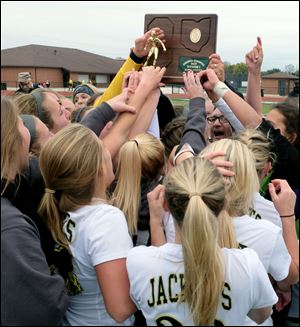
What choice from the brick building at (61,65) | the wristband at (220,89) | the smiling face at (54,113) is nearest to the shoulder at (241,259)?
the wristband at (220,89)

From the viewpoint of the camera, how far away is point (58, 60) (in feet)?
157

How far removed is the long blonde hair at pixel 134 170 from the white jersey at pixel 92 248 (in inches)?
13.8

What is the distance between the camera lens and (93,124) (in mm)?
2049

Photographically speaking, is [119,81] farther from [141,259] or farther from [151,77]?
[141,259]

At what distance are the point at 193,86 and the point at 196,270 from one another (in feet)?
4.04

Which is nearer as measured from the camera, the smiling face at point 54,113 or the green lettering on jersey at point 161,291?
the green lettering on jersey at point 161,291

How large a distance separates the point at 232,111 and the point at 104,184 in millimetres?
1115

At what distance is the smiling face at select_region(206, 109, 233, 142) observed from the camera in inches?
128

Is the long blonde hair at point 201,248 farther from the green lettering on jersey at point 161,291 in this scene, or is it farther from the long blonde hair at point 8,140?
the long blonde hair at point 8,140

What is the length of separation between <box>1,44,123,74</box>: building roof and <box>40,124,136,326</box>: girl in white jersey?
43.0 m

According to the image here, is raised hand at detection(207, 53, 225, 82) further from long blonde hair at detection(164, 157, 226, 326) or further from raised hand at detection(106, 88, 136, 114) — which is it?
long blonde hair at detection(164, 157, 226, 326)

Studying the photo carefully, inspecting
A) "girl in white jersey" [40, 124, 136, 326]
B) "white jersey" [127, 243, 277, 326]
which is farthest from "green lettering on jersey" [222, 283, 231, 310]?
"girl in white jersey" [40, 124, 136, 326]

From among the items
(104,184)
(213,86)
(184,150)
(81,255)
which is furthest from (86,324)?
(213,86)

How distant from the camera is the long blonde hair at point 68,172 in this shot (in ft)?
5.31
